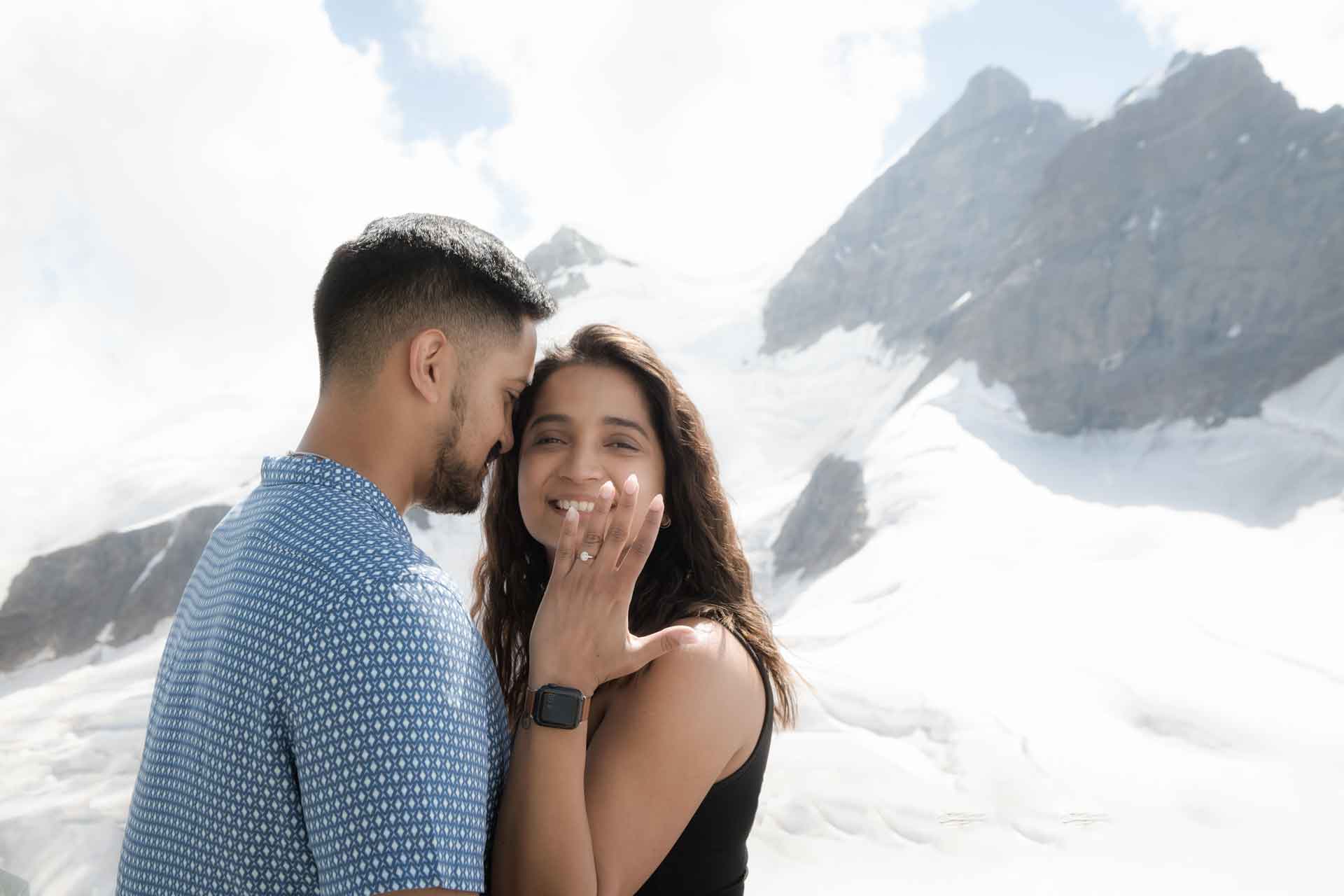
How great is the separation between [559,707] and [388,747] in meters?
0.42

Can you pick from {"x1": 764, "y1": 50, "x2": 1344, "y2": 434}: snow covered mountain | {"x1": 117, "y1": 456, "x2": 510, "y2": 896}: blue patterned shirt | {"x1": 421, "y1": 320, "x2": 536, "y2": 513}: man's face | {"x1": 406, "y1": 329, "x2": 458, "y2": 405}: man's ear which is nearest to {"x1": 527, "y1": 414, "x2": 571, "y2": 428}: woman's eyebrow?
{"x1": 421, "y1": 320, "x2": 536, "y2": 513}: man's face

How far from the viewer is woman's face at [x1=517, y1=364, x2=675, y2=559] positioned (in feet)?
8.48

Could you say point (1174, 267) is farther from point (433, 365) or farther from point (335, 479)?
point (335, 479)

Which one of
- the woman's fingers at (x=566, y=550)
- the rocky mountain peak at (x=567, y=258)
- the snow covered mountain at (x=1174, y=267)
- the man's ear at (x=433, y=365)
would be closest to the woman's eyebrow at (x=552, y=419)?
the man's ear at (x=433, y=365)

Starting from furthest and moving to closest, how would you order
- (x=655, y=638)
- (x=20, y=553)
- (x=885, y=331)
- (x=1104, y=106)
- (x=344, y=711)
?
(x=1104, y=106) < (x=885, y=331) < (x=20, y=553) < (x=655, y=638) < (x=344, y=711)

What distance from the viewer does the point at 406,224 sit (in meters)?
1.84

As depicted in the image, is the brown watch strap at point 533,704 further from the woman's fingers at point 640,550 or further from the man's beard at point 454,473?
the man's beard at point 454,473

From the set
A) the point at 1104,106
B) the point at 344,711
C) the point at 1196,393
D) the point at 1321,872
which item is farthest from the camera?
the point at 1104,106

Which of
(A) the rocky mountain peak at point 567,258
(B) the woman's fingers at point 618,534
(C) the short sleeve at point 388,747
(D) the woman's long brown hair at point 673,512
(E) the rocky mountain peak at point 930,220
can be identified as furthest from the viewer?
(A) the rocky mountain peak at point 567,258

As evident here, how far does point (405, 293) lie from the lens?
178 centimetres

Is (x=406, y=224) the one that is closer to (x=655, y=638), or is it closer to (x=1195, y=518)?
(x=655, y=638)

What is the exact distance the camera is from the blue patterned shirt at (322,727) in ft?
4.03

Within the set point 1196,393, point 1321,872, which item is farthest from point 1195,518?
point 1321,872

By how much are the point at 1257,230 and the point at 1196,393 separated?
5335mm
